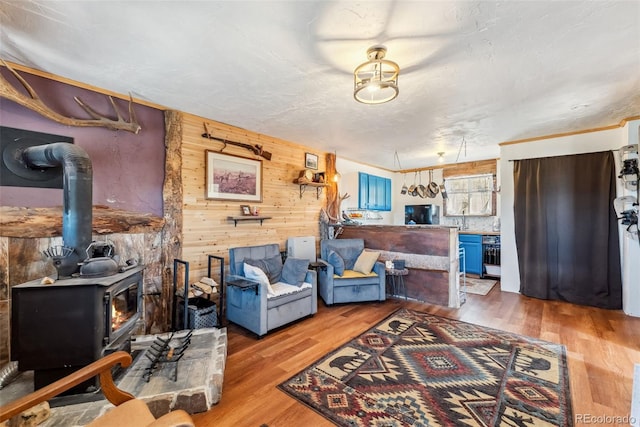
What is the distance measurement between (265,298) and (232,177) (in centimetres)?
168

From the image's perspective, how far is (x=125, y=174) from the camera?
2773mm

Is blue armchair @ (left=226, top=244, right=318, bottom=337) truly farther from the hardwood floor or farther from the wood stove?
the wood stove

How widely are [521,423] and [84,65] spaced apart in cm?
409

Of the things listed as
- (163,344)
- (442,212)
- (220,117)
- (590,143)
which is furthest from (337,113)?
(442,212)

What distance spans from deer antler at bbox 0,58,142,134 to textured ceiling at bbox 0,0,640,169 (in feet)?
0.65

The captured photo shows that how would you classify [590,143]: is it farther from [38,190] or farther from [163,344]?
[38,190]

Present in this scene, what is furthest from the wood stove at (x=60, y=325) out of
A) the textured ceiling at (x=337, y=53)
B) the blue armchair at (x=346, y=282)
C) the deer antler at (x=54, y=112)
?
the blue armchair at (x=346, y=282)

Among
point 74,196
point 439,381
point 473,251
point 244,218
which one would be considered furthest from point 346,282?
point 473,251

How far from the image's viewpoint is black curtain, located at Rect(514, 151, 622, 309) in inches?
148

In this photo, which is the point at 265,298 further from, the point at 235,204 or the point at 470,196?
the point at 470,196

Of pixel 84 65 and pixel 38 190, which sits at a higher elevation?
pixel 84 65

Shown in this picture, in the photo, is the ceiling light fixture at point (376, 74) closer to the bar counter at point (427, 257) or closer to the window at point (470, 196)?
the bar counter at point (427, 257)

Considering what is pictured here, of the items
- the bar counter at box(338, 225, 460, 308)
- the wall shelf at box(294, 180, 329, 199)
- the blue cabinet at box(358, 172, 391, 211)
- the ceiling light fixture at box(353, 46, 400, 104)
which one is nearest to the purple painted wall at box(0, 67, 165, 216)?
the wall shelf at box(294, 180, 329, 199)

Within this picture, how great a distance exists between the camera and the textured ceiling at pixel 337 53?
1.61m
